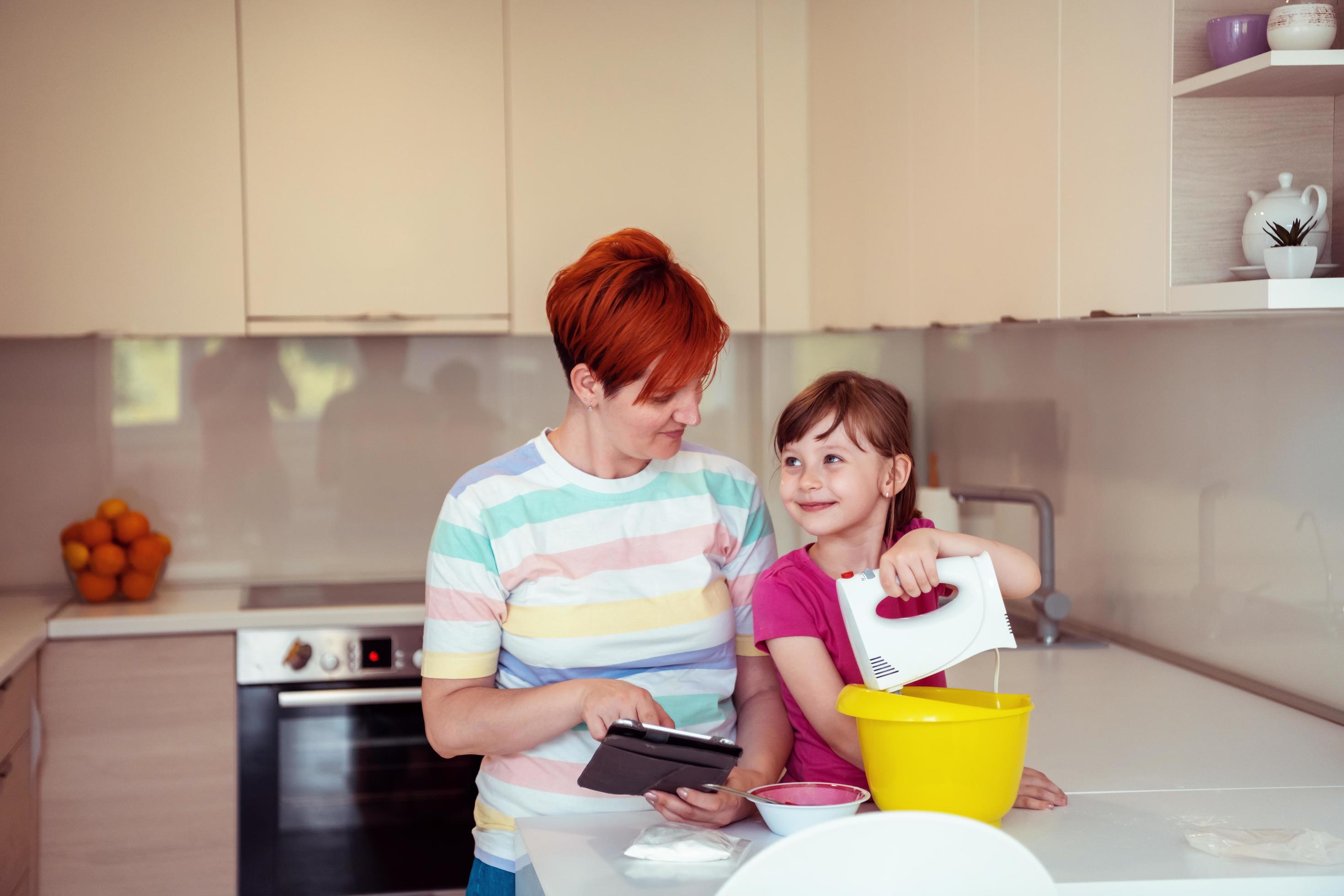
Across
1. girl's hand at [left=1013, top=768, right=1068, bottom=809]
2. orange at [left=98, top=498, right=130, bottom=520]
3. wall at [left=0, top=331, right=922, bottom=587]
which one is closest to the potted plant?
girl's hand at [left=1013, top=768, right=1068, bottom=809]

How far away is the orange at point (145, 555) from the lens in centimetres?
283

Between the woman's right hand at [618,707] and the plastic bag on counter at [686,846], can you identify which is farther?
the woman's right hand at [618,707]

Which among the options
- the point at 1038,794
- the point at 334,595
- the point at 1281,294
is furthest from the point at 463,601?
the point at 334,595

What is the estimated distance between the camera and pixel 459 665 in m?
1.41

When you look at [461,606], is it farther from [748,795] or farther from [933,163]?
[933,163]

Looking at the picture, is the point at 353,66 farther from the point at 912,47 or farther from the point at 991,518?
the point at 991,518

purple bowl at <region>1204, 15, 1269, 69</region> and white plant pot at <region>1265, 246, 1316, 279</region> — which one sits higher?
purple bowl at <region>1204, 15, 1269, 69</region>

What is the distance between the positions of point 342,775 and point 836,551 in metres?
1.57

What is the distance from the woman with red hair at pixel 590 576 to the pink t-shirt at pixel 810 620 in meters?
0.05

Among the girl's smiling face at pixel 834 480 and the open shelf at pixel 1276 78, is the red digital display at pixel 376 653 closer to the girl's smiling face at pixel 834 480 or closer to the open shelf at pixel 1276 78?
the girl's smiling face at pixel 834 480

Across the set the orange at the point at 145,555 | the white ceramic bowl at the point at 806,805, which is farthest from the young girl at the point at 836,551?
the orange at the point at 145,555

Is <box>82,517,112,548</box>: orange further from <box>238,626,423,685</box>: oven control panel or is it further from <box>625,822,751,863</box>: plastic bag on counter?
<box>625,822,751,863</box>: plastic bag on counter

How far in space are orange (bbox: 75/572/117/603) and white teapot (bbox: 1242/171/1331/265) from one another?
2.41 meters

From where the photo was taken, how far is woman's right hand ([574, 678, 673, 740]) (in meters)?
1.29
